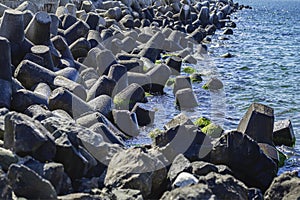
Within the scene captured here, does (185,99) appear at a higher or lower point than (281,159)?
lower

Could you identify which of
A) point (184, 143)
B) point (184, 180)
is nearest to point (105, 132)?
point (184, 143)

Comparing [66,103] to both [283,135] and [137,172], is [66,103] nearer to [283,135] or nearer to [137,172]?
[137,172]

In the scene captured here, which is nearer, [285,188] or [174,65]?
[285,188]

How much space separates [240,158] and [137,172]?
4.68 feet

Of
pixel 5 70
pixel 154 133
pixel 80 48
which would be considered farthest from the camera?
pixel 80 48

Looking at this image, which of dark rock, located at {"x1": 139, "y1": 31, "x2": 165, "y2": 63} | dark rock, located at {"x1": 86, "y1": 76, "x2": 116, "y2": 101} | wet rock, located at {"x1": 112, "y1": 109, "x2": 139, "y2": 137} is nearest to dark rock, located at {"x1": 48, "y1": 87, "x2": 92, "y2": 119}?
wet rock, located at {"x1": 112, "y1": 109, "x2": 139, "y2": 137}

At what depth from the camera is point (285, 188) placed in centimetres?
414

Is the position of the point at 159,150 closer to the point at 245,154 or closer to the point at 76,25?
the point at 245,154

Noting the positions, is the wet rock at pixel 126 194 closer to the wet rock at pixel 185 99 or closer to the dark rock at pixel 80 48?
the wet rock at pixel 185 99

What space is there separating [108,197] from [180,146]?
151 centimetres

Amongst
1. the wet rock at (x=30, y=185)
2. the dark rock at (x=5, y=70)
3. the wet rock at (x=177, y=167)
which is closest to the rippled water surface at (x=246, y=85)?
the dark rock at (x=5, y=70)

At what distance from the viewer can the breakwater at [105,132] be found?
3816 mm

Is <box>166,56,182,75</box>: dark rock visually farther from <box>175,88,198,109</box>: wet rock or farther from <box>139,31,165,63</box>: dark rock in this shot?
<box>175,88,198,109</box>: wet rock

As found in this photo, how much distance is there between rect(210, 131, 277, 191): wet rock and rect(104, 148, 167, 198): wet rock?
2.86 feet
